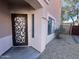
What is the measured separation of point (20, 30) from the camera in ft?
28.6

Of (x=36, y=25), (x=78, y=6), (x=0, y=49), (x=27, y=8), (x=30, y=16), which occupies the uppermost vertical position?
(x=78, y=6)

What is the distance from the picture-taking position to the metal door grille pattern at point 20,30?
8672mm

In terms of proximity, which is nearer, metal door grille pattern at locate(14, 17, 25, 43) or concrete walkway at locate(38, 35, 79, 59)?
concrete walkway at locate(38, 35, 79, 59)

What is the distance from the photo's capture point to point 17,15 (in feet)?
28.4

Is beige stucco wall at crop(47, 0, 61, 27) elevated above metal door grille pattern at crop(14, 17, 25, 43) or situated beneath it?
elevated above

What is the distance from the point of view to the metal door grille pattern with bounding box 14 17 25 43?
867 cm

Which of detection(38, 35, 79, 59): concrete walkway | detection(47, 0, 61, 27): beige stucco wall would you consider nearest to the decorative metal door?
detection(38, 35, 79, 59): concrete walkway

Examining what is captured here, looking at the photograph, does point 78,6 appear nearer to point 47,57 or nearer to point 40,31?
point 40,31

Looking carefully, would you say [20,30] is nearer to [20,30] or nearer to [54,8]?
[20,30]

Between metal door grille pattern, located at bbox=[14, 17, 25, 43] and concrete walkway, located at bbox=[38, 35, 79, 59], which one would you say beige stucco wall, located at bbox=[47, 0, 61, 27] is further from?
concrete walkway, located at bbox=[38, 35, 79, 59]

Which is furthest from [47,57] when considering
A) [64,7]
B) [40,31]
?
[64,7]

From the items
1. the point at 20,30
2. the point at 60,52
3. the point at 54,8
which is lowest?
the point at 60,52

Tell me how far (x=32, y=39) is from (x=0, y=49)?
256 cm

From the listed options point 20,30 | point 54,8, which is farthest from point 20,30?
point 54,8
